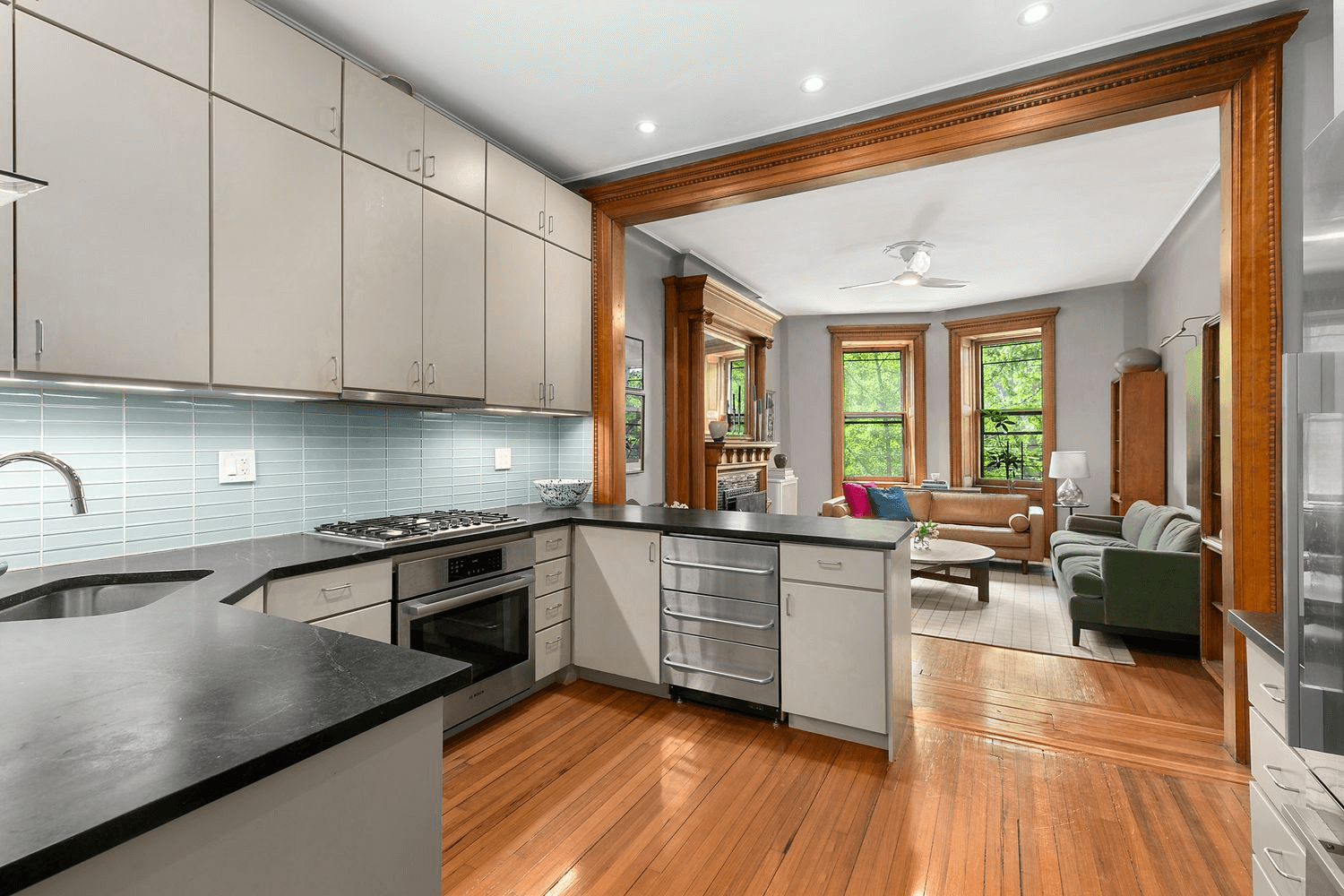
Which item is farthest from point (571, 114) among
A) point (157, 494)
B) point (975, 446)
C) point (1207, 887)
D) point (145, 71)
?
point (975, 446)

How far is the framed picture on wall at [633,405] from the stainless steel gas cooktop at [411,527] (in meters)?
1.44

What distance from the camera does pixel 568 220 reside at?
3.48 metres

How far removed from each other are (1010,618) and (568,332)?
3.63 m

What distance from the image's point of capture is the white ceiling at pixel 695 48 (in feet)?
7.43

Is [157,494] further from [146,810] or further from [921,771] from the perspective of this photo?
[921,771]

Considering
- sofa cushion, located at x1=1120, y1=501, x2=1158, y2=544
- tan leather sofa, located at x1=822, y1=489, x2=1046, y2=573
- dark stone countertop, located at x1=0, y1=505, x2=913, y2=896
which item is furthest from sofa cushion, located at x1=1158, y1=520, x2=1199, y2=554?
dark stone countertop, located at x1=0, y1=505, x2=913, y2=896

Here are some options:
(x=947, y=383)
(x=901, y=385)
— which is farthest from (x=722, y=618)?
(x=901, y=385)

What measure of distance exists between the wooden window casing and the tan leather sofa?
740 millimetres

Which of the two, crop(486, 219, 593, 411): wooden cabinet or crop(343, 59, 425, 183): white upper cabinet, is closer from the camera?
crop(343, 59, 425, 183): white upper cabinet

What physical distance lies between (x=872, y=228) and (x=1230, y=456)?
2.80 meters

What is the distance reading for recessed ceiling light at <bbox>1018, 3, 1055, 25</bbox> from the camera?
2.22 m

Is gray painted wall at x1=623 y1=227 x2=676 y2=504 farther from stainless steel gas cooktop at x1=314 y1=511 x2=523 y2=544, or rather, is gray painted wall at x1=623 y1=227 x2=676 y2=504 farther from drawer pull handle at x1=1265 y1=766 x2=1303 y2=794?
drawer pull handle at x1=1265 y1=766 x2=1303 y2=794

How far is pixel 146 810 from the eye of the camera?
592mm

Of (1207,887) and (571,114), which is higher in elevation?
(571,114)
